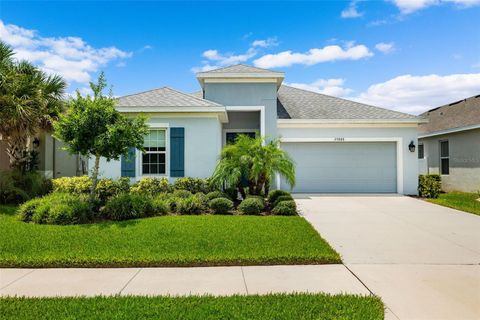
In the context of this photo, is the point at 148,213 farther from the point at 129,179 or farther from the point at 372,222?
the point at 372,222

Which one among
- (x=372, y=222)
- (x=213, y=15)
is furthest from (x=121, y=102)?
(x=372, y=222)

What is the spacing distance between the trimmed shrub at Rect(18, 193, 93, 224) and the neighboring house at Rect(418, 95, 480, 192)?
16.5 m

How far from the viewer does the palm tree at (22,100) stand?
10.1 metres

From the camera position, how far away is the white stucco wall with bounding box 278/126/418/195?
13336 mm

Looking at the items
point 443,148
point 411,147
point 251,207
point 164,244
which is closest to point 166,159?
point 251,207

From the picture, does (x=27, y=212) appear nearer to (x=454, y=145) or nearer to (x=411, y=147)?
(x=411, y=147)

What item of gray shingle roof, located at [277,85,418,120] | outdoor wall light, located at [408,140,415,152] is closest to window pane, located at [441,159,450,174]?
outdoor wall light, located at [408,140,415,152]

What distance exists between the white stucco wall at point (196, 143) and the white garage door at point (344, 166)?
155 inches

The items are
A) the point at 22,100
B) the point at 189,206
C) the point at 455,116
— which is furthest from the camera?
the point at 455,116

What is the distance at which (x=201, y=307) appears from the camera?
342 centimetres

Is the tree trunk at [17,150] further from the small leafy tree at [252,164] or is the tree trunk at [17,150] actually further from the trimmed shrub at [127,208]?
the small leafy tree at [252,164]

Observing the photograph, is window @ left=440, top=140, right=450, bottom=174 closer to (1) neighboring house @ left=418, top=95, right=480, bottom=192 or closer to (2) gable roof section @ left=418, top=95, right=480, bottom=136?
(1) neighboring house @ left=418, top=95, right=480, bottom=192

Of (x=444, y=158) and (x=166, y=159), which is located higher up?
(x=444, y=158)

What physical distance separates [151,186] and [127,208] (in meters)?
2.50
